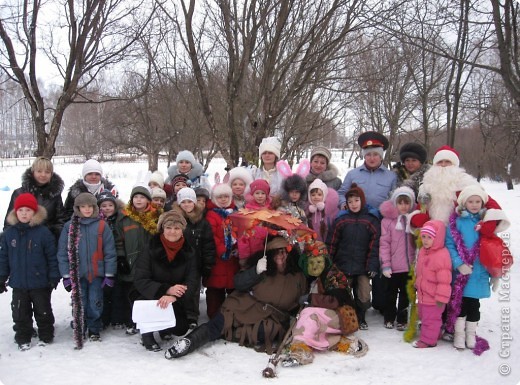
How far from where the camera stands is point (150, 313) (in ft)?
12.3

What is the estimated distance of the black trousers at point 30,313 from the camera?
381 centimetres

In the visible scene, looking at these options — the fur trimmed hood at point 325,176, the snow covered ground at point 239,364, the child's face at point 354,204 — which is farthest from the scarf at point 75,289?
the child's face at point 354,204

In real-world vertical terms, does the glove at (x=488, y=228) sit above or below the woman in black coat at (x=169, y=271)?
above

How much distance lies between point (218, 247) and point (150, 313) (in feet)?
3.15

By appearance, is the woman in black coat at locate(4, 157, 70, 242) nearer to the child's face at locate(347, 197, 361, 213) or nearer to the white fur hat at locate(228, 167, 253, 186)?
the white fur hat at locate(228, 167, 253, 186)

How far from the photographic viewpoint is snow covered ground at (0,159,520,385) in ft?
10.7

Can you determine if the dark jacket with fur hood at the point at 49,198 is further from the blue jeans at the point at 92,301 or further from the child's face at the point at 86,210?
the blue jeans at the point at 92,301

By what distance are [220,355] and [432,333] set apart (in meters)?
1.99

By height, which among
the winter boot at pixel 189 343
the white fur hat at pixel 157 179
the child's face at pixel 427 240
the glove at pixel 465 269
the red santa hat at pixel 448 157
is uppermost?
the red santa hat at pixel 448 157

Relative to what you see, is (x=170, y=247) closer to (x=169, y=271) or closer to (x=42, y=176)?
(x=169, y=271)

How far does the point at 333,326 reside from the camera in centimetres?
379

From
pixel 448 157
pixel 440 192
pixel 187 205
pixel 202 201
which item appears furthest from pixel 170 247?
pixel 448 157

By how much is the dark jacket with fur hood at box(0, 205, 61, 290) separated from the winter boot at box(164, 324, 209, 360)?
137cm

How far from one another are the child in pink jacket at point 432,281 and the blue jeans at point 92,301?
308 centimetres
